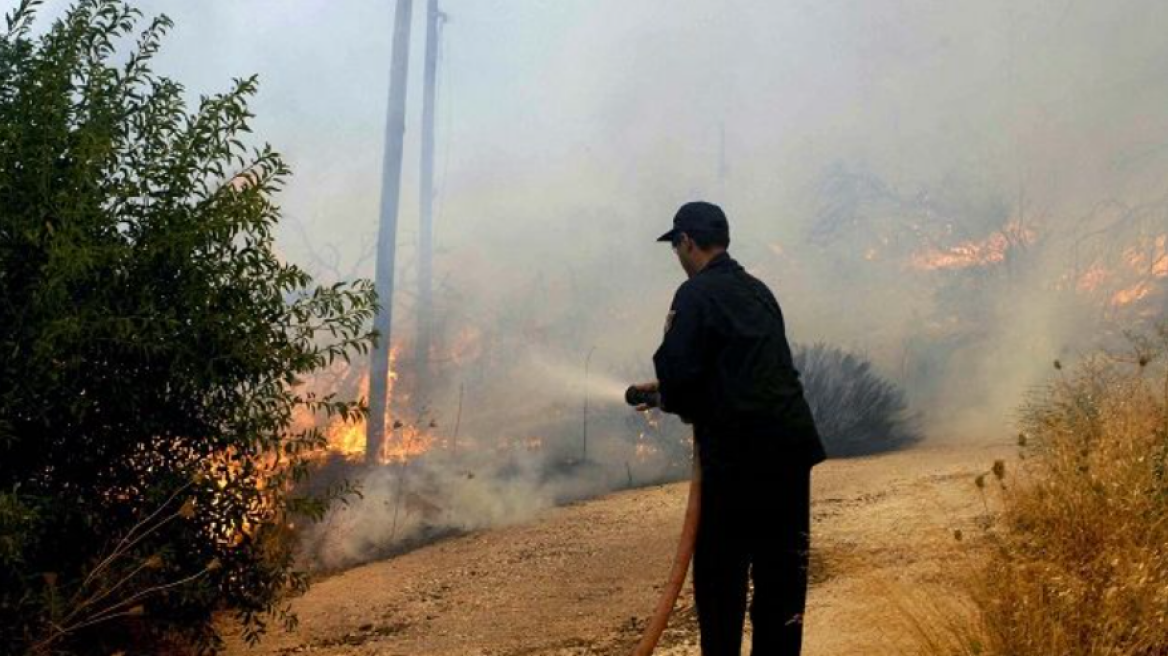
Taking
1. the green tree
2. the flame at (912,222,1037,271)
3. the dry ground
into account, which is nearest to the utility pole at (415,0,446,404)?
the dry ground

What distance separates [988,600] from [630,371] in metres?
10.4

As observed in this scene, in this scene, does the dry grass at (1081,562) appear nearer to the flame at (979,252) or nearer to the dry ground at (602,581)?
the dry ground at (602,581)

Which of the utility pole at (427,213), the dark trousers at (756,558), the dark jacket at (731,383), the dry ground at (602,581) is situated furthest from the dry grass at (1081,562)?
the utility pole at (427,213)

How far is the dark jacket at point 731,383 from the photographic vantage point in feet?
10.6

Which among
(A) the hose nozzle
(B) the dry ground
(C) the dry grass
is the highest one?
(A) the hose nozzle

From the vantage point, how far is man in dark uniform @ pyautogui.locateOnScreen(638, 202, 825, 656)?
3252 millimetres

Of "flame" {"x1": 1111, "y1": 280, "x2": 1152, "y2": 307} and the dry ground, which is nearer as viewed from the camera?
the dry ground

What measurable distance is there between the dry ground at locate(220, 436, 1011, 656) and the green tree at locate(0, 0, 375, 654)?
38.9 inches

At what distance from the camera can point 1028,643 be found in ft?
9.96

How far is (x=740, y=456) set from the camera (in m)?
3.24

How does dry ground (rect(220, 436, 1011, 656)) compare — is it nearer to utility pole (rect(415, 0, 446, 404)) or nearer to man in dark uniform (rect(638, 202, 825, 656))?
man in dark uniform (rect(638, 202, 825, 656))

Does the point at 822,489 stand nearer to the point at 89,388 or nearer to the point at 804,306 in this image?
the point at 89,388

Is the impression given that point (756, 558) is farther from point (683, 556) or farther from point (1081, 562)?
point (1081, 562)

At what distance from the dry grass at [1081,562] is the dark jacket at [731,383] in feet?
2.30
